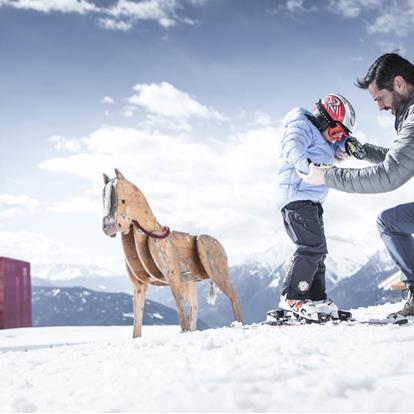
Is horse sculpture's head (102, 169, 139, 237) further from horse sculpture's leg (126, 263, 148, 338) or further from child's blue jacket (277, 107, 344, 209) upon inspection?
child's blue jacket (277, 107, 344, 209)

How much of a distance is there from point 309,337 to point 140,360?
92 cm

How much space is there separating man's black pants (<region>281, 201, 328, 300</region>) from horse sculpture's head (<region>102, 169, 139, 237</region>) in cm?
182

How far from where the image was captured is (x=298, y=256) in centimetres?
421

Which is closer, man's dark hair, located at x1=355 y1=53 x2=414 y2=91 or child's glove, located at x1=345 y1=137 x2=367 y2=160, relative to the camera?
man's dark hair, located at x1=355 y1=53 x2=414 y2=91

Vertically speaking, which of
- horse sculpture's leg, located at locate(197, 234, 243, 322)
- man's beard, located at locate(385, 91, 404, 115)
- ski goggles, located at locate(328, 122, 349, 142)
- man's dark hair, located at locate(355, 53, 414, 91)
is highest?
man's dark hair, located at locate(355, 53, 414, 91)

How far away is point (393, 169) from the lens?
10.1 feet

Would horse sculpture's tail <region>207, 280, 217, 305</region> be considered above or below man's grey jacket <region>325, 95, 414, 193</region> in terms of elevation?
below

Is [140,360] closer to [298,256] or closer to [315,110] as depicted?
[298,256]

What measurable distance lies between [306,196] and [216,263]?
258cm

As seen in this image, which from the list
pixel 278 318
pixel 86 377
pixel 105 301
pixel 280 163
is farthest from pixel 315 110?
pixel 105 301

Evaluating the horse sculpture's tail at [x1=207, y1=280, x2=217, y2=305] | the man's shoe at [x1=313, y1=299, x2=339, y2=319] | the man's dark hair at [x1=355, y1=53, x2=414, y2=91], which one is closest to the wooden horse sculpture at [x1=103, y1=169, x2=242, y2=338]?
the horse sculpture's tail at [x1=207, y1=280, x2=217, y2=305]

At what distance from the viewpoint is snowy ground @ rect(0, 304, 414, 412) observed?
5.66ft

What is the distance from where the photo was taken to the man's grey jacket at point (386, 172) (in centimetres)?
308

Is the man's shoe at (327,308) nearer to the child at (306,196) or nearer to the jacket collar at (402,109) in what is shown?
the child at (306,196)
